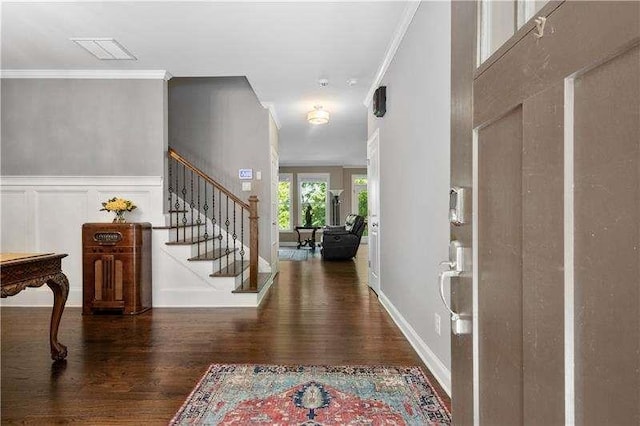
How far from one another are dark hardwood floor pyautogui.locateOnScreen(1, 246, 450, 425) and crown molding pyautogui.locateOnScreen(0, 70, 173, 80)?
8.60ft

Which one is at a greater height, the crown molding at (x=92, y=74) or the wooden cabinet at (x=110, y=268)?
the crown molding at (x=92, y=74)

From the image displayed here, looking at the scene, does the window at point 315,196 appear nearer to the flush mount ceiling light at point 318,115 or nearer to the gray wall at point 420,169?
the flush mount ceiling light at point 318,115

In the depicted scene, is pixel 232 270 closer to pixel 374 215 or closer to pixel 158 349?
pixel 158 349

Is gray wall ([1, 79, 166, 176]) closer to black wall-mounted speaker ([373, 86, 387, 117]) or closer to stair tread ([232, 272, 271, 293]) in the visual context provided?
stair tread ([232, 272, 271, 293])

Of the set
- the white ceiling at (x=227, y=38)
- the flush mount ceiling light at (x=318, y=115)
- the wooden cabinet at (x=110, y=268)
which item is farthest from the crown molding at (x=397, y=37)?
the wooden cabinet at (x=110, y=268)

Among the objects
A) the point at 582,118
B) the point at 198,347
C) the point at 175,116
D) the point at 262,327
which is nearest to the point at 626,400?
the point at 582,118

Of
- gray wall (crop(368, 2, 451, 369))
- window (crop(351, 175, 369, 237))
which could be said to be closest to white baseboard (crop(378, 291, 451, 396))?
gray wall (crop(368, 2, 451, 369))

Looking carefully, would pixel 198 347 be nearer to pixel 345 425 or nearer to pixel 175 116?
pixel 345 425

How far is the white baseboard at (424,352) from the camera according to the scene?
7.17 feet

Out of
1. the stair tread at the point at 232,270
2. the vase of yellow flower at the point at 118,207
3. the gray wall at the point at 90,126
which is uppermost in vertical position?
the gray wall at the point at 90,126

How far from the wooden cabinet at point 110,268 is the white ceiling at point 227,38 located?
180cm

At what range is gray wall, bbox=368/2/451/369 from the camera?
2.25 metres

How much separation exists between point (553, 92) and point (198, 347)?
2913 millimetres

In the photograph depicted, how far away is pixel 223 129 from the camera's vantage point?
543 centimetres
